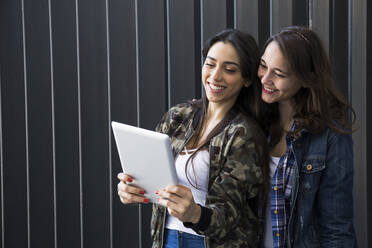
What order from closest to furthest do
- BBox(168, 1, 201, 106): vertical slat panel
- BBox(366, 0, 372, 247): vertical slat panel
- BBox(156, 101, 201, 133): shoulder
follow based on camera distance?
BBox(156, 101, 201, 133): shoulder < BBox(366, 0, 372, 247): vertical slat panel < BBox(168, 1, 201, 106): vertical slat panel

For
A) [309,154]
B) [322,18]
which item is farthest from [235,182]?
[322,18]

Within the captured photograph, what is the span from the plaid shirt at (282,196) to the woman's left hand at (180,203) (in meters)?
0.26

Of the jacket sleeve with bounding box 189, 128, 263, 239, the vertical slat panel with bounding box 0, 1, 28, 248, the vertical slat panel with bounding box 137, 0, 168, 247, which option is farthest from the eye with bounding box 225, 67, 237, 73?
the vertical slat panel with bounding box 0, 1, 28, 248

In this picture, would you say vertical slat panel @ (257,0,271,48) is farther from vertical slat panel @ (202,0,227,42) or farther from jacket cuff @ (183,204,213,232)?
jacket cuff @ (183,204,213,232)

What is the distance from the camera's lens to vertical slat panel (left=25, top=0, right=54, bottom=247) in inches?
117

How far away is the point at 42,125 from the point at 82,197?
457 millimetres

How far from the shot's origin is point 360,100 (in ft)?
7.13

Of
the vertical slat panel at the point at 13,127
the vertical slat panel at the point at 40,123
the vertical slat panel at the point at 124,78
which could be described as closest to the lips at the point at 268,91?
the vertical slat panel at the point at 124,78

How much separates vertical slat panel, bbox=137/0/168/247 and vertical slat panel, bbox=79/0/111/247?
229 mm

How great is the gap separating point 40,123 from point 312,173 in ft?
5.97

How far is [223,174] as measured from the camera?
5.52ft

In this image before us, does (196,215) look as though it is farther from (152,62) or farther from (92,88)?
(92,88)

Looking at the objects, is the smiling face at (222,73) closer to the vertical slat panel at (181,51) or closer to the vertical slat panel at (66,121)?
the vertical slat panel at (181,51)

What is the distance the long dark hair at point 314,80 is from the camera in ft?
5.37
